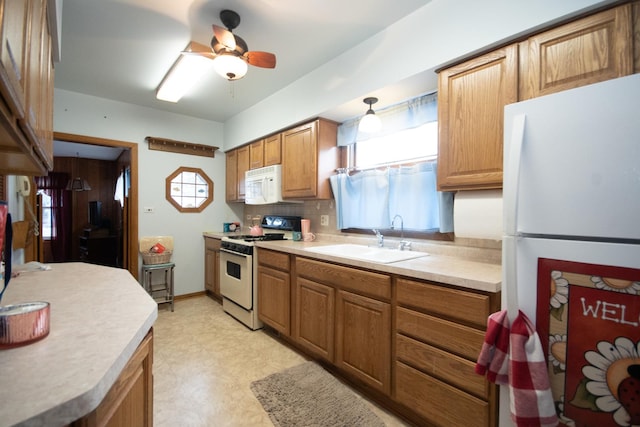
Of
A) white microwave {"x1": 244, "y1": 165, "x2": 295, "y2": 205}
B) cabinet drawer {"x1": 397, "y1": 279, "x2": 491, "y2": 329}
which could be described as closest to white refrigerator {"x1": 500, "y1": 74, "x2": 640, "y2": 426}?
cabinet drawer {"x1": 397, "y1": 279, "x2": 491, "y2": 329}

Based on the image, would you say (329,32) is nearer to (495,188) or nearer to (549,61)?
(549,61)

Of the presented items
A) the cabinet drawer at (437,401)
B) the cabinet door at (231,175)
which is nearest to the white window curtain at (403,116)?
the cabinet drawer at (437,401)

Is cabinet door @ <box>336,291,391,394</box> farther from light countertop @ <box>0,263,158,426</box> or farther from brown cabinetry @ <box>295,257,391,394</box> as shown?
light countertop @ <box>0,263,158,426</box>

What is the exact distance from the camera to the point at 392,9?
1819 mm

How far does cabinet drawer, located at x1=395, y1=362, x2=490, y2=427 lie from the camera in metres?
1.30

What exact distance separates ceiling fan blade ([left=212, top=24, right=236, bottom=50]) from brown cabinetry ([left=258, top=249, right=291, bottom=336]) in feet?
5.49

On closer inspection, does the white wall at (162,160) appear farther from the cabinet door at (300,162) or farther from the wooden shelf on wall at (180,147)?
the cabinet door at (300,162)

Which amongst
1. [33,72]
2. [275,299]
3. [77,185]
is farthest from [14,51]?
[77,185]

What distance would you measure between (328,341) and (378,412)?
54cm

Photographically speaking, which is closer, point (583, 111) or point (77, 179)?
point (583, 111)

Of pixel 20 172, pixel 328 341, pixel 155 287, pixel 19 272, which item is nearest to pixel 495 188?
pixel 328 341

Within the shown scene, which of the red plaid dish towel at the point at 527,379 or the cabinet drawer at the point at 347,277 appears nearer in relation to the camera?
the red plaid dish towel at the point at 527,379

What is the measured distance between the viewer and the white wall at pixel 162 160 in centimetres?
322

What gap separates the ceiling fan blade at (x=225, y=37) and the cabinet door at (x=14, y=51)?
3.75ft
